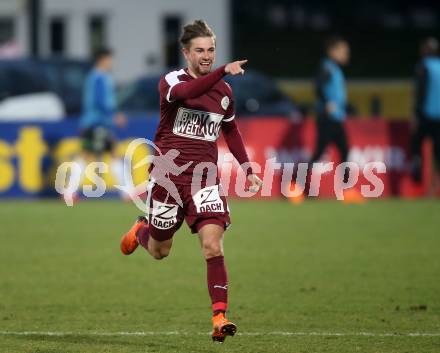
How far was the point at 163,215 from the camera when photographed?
9266 mm

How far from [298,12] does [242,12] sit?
1.69m

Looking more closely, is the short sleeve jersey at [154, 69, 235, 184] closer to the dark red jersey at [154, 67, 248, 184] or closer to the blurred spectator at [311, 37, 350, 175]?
the dark red jersey at [154, 67, 248, 184]

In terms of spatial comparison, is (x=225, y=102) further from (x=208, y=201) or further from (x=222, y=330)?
(x=222, y=330)

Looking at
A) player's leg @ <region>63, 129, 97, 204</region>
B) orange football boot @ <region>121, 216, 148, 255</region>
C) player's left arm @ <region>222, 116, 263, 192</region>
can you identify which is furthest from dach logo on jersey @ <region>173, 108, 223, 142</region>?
player's leg @ <region>63, 129, 97, 204</region>

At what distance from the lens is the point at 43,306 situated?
34.5 feet

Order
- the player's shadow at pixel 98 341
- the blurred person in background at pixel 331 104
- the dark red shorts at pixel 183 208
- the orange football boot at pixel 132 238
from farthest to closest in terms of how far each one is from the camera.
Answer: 1. the blurred person in background at pixel 331 104
2. the orange football boot at pixel 132 238
3. the dark red shorts at pixel 183 208
4. the player's shadow at pixel 98 341

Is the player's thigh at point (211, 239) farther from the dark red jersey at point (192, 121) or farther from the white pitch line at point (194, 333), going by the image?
the white pitch line at point (194, 333)

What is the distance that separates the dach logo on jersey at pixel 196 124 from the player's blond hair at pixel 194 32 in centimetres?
44

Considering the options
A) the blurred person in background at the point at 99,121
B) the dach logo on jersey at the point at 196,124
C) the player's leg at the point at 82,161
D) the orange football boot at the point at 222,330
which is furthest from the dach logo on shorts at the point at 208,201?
the player's leg at the point at 82,161

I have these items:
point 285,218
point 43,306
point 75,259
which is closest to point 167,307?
point 43,306

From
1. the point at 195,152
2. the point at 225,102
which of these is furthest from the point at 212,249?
the point at 225,102

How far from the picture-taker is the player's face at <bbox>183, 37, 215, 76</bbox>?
8.88m

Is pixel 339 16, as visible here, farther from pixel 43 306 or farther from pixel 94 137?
pixel 43 306

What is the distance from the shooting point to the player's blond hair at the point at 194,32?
890cm
